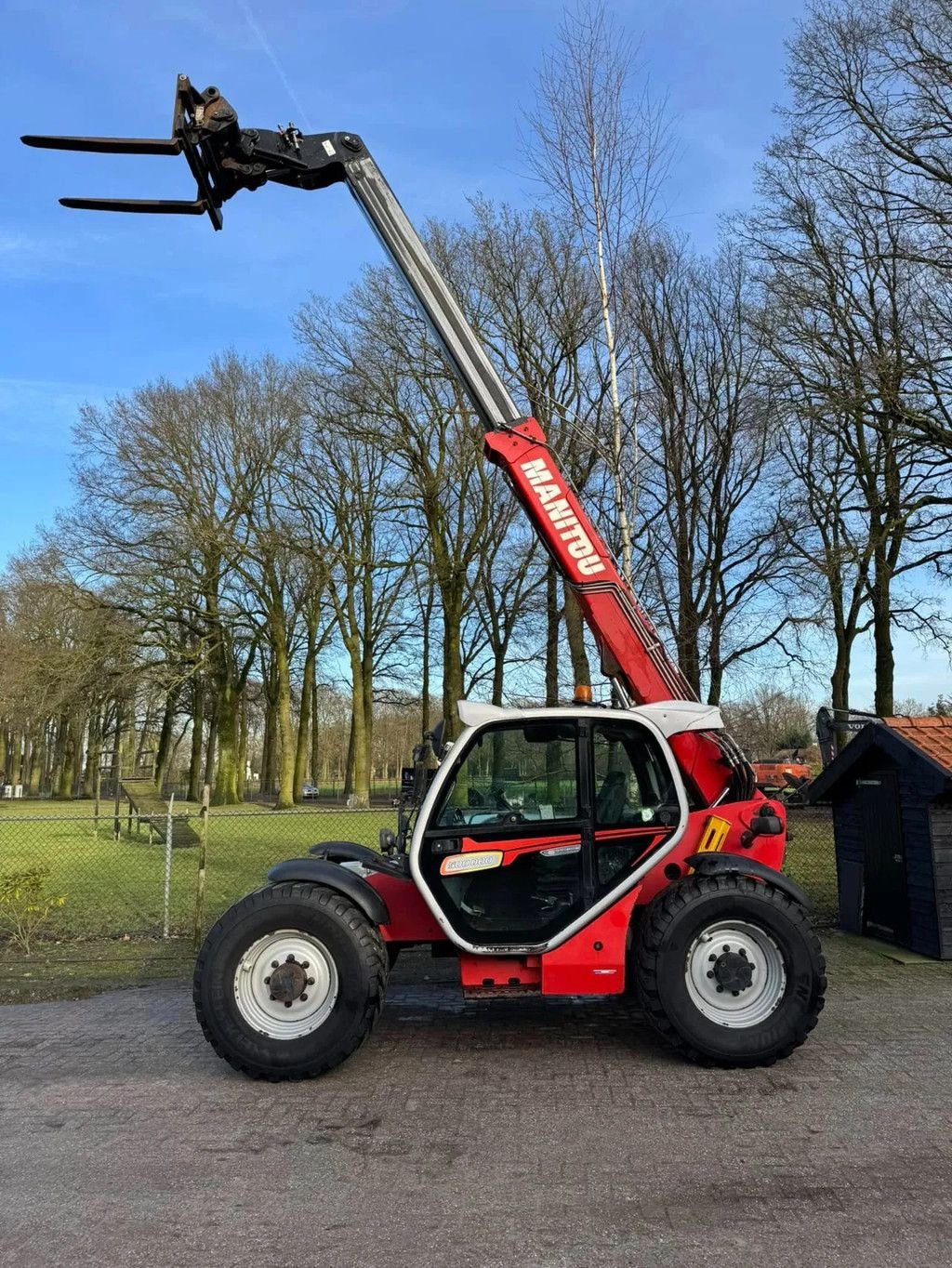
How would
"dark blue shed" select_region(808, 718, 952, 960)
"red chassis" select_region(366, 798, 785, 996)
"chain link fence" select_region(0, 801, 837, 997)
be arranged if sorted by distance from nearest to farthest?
"red chassis" select_region(366, 798, 785, 996)
"dark blue shed" select_region(808, 718, 952, 960)
"chain link fence" select_region(0, 801, 837, 997)

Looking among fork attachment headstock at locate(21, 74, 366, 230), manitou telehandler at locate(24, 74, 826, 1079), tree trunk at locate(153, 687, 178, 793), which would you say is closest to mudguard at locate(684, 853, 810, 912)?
manitou telehandler at locate(24, 74, 826, 1079)

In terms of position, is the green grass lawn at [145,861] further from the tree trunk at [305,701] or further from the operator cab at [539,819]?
the tree trunk at [305,701]

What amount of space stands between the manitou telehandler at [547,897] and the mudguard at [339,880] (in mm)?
13

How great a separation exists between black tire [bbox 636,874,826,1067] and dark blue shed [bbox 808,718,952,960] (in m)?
3.30

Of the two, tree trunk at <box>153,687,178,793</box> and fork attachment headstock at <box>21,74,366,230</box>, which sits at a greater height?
fork attachment headstock at <box>21,74,366,230</box>

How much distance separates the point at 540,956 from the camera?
571cm

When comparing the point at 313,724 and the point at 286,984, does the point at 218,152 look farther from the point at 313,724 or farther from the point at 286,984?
the point at 313,724

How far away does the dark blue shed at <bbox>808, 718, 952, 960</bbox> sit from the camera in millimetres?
8305

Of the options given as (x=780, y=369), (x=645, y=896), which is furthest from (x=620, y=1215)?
(x=780, y=369)

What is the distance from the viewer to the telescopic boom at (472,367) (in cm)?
643

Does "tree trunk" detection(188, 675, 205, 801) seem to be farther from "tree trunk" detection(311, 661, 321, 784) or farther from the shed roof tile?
the shed roof tile

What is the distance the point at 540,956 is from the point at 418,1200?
6.22 feet

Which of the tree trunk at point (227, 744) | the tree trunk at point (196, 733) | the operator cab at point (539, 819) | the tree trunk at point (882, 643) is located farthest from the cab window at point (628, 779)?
the tree trunk at point (227, 744)

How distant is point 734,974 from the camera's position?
555 centimetres
